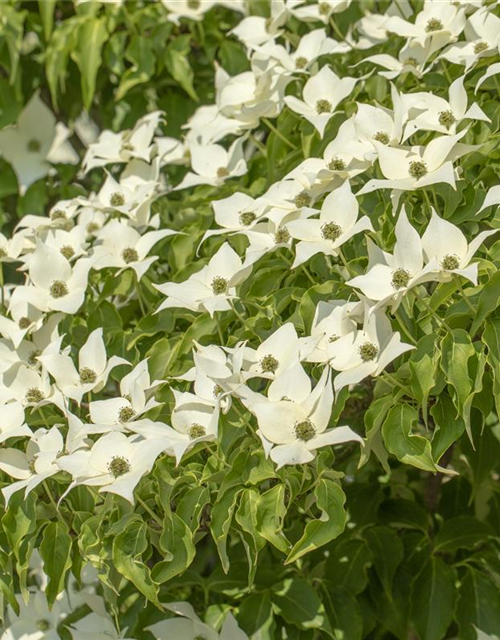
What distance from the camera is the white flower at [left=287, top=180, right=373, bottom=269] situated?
1291 mm

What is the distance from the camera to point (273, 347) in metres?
1.26

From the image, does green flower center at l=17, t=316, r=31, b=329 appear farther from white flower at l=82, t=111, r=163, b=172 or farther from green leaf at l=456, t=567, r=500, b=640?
green leaf at l=456, t=567, r=500, b=640

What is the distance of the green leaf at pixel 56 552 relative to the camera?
1.28m

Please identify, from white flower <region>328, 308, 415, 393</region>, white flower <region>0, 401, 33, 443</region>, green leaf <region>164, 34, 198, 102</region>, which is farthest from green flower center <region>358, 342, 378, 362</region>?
green leaf <region>164, 34, 198, 102</region>

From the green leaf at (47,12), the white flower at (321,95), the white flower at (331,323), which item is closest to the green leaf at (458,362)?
the white flower at (331,323)

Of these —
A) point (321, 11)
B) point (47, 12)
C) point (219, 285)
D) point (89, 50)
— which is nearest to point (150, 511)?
point (219, 285)

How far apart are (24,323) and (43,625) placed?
47 centimetres

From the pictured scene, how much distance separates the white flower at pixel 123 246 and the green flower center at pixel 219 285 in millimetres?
173

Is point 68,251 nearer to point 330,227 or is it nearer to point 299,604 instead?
point 330,227

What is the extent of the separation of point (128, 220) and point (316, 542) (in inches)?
26.0

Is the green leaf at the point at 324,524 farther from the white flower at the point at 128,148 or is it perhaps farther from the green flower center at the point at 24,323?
the white flower at the point at 128,148

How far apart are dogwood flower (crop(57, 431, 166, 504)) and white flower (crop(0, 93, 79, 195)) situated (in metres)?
1.35

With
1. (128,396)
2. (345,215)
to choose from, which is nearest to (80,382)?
(128,396)

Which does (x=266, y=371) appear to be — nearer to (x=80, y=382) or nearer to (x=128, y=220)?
(x=80, y=382)
